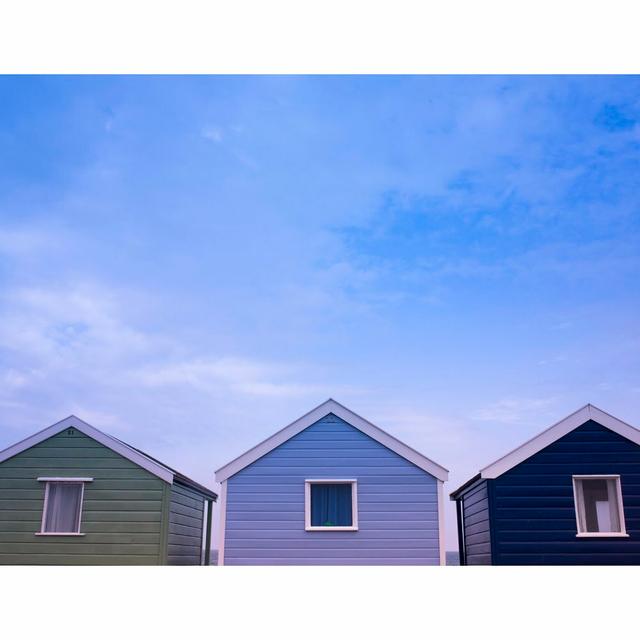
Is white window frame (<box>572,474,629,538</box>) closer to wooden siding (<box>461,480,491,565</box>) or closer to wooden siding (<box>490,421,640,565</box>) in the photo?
wooden siding (<box>490,421,640,565</box>)

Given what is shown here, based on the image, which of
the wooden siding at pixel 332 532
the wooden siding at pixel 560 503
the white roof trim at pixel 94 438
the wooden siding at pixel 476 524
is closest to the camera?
the wooden siding at pixel 560 503

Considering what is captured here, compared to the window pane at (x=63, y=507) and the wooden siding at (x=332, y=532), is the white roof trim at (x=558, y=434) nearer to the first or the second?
the wooden siding at (x=332, y=532)

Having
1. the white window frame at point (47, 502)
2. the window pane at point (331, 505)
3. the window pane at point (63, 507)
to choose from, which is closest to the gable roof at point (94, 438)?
the white window frame at point (47, 502)

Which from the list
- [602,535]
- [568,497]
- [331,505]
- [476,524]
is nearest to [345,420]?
[331,505]

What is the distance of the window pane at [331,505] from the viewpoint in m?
16.3

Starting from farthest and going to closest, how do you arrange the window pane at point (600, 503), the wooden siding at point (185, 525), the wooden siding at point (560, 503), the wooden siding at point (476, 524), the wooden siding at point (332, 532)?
the wooden siding at point (185, 525)
the wooden siding at point (332, 532)
the wooden siding at point (476, 524)
the window pane at point (600, 503)
the wooden siding at point (560, 503)

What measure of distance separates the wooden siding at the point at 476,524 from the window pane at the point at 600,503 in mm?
1903

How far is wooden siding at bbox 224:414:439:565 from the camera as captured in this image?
16.1 m

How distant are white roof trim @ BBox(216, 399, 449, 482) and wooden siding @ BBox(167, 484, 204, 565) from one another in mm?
1313

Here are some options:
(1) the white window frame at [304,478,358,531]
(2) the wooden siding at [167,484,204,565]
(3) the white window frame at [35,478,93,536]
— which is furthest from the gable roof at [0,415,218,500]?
(1) the white window frame at [304,478,358,531]

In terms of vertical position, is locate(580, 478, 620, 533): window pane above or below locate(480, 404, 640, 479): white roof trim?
below
